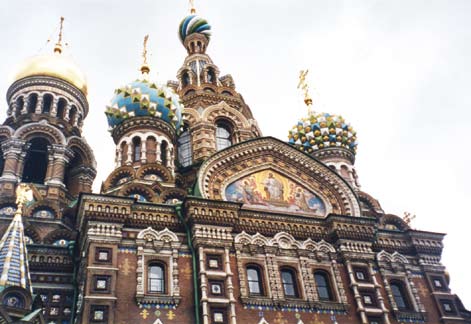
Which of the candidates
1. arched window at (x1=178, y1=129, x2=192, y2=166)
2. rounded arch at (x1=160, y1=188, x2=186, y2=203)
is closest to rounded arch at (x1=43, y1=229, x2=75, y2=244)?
rounded arch at (x1=160, y1=188, x2=186, y2=203)

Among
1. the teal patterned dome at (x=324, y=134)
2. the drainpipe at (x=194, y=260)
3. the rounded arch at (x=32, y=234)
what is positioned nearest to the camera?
the drainpipe at (x=194, y=260)

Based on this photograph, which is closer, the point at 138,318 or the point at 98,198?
the point at 138,318

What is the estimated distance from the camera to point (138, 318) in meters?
9.15

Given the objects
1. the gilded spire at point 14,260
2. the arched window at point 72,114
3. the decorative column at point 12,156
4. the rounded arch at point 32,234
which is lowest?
the gilded spire at point 14,260

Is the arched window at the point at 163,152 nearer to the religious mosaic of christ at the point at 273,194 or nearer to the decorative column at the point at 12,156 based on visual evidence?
the religious mosaic of christ at the point at 273,194

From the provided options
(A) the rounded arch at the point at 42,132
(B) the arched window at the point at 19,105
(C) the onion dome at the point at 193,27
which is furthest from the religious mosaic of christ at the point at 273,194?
(C) the onion dome at the point at 193,27

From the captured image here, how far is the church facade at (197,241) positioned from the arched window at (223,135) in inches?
53.6

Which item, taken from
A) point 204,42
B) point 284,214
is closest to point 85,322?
point 284,214

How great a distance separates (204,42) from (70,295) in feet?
40.6

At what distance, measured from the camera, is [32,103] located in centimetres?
1705

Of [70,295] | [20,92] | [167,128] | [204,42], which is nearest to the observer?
[70,295]

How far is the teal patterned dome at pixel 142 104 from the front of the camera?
46.3 ft

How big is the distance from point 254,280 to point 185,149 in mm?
7198

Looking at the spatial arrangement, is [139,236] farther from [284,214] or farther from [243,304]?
[284,214]
